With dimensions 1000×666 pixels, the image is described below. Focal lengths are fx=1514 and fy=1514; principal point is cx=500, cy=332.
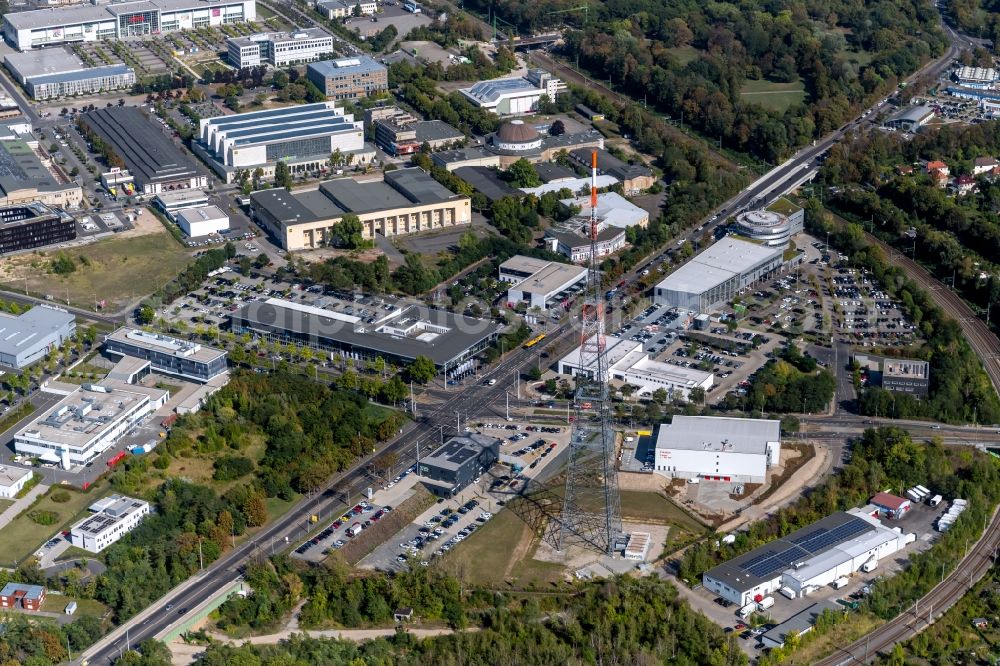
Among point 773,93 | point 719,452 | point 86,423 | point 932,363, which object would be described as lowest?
point 773,93

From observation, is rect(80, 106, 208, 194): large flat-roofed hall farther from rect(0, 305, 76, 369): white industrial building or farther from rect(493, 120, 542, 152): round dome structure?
rect(493, 120, 542, 152): round dome structure

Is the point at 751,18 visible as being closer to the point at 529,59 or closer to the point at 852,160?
the point at 529,59

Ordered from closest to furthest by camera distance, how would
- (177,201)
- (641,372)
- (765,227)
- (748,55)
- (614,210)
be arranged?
(641,372) → (765,227) → (614,210) → (177,201) → (748,55)

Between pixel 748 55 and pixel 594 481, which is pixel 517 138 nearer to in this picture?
pixel 748 55

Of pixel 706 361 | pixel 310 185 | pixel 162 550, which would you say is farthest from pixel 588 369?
pixel 310 185

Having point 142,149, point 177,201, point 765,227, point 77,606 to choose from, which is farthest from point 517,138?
point 77,606

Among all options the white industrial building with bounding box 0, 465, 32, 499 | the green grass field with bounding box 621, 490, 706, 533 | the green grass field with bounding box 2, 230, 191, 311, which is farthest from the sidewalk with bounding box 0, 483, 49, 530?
the green grass field with bounding box 621, 490, 706, 533

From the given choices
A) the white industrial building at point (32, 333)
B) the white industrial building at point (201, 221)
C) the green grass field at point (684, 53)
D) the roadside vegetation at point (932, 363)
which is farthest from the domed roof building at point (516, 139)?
the white industrial building at point (32, 333)
